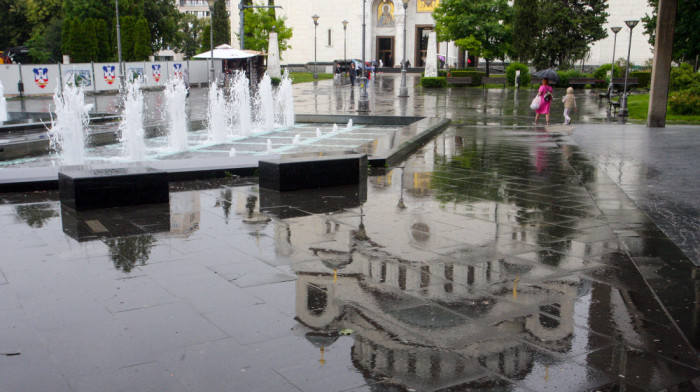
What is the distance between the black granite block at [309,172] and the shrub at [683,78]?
20.5 metres

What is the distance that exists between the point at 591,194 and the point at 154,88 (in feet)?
115

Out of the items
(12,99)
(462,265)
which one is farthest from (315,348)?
(12,99)

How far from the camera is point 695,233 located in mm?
7195

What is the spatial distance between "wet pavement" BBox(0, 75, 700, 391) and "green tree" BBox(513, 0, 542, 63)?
3878cm

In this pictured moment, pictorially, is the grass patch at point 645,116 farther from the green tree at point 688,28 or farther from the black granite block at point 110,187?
the black granite block at point 110,187

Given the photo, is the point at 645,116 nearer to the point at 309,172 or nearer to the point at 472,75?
the point at 309,172

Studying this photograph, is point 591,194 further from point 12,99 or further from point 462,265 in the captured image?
point 12,99

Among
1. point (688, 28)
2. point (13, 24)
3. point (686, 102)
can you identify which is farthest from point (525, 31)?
point (13, 24)

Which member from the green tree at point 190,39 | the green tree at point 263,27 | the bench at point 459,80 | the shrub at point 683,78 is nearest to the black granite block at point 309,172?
the shrub at point 683,78

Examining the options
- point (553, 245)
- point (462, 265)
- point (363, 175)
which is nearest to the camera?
point (462, 265)

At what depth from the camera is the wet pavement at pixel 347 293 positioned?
Result: 12.7 feet

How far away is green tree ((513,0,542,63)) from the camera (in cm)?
4538

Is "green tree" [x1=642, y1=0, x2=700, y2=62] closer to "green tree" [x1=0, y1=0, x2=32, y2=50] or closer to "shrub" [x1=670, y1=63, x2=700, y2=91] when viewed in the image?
"shrub" [x1=670, y1=63, x2=700, y2=91]

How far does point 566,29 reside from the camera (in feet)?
152
